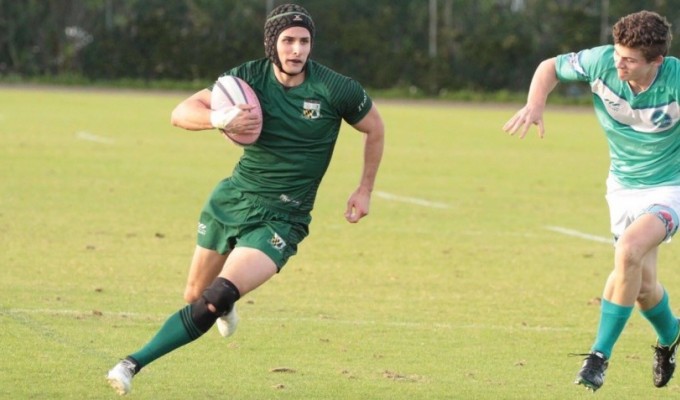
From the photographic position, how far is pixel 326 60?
44250 mm

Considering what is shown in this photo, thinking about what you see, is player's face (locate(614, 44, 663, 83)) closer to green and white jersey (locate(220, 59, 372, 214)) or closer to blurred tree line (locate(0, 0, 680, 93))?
green and white jersey (locate(220, 59, 372, 214))

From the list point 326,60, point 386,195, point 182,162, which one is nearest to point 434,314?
point 386,195

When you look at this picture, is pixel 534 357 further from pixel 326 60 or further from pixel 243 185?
pixel 326 60

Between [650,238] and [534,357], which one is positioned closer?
[650,238]

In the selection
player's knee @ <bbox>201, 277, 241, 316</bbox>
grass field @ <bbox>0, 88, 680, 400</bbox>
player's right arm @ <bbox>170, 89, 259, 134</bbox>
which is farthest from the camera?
grass field @ <bbox>0, 88, 680, 400</bbox>

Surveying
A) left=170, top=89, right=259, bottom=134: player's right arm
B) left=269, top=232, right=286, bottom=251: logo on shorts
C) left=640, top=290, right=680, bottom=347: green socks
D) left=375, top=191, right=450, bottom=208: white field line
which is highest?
left=170, top=89, right=259, bottom=134: player's right arm

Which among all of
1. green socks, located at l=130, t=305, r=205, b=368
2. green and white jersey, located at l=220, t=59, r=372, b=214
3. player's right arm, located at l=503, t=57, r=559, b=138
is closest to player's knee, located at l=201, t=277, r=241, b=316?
green socks, located at l=130, t=305, r=205, b=368

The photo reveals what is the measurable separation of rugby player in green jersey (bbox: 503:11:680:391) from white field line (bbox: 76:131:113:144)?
18.3 m

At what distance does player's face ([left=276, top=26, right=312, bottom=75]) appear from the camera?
8.39 m

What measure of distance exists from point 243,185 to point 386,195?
438 inches

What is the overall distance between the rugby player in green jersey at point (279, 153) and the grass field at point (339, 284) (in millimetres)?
733

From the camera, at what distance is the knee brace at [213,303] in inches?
313

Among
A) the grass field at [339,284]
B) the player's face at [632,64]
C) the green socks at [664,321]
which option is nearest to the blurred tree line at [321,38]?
the grass field at [339,284]

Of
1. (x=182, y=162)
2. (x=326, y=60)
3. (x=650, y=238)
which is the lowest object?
(x=326, y=60)
